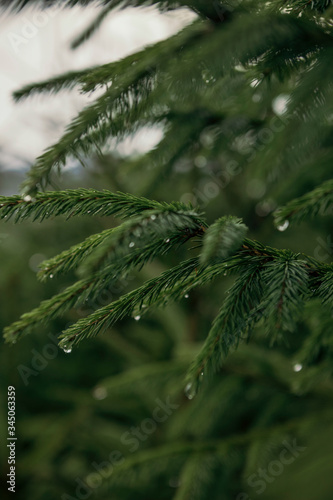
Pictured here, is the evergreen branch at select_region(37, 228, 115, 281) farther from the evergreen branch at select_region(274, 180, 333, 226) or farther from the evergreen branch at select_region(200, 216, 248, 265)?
the evergreen branch at select_region(274, 180, 333, 226)

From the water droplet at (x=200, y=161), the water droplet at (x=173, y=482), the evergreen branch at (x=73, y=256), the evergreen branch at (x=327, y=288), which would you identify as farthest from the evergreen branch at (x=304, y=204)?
the water droplet at (x=173, y=482)

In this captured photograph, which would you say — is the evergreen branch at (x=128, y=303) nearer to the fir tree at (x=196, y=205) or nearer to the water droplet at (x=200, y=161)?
the fir tree at (x=196, y=205)

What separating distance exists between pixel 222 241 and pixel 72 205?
33 centimetres

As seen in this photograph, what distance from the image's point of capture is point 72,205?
0.92 metres

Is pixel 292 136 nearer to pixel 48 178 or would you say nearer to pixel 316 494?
pixel 48 178

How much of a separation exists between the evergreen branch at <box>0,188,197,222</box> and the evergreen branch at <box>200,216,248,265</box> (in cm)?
12

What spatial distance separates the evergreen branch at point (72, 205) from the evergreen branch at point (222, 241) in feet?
0.39

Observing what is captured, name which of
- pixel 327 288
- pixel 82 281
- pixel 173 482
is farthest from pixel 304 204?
pixel 173 482

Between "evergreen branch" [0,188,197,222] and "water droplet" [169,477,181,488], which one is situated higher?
"evergreen branch" [0,188,197,222]

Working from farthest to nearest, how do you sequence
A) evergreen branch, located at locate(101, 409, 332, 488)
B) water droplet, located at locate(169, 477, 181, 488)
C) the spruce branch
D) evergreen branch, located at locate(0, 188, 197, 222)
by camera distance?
water droplet, located at locate(169, 477, 181, 488)
evergreen branch, located at locate(101, 409, 332, 488)
evergreen branch, located at locate(0, 188, 197, 222)
the spruce branch

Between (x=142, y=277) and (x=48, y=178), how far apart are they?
2.05 meters

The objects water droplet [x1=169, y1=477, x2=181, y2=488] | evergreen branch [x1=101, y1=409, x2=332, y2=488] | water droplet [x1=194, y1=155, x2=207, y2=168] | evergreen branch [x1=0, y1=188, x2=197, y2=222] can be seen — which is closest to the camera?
evergreen branch [x1=0, y1=188, x2=197, y2=222]

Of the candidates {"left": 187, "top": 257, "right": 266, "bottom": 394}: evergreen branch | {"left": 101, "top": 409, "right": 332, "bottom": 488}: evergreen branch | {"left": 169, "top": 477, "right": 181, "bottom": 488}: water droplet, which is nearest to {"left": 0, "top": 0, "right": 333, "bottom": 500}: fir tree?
{"left": 187, "top": 257, "right": 266, "bottom": 394}: evergreen branch

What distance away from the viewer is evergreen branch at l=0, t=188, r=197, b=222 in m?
0.91
